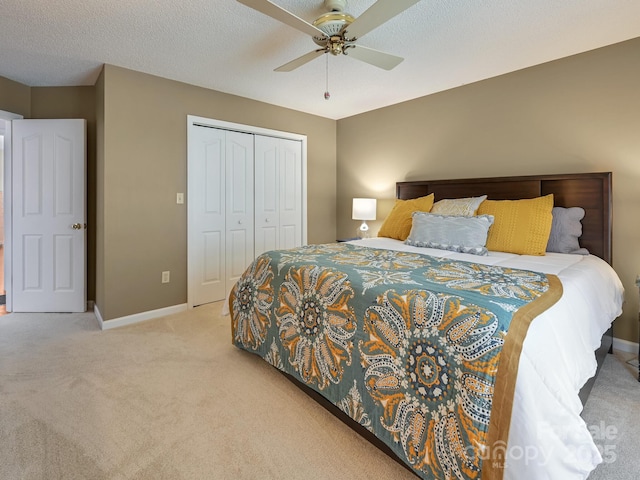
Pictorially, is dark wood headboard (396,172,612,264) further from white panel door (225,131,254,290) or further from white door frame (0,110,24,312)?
white door frame (0,110,24,312)

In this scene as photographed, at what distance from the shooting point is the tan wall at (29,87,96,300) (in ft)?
11.4

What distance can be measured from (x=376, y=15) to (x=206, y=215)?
2.65 metres

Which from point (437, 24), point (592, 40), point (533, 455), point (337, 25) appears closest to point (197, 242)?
point (337, 25)

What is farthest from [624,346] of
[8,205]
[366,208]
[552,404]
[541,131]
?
[8,205]

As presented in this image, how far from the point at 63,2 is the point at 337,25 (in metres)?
1.68

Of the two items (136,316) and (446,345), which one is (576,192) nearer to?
(446,345)

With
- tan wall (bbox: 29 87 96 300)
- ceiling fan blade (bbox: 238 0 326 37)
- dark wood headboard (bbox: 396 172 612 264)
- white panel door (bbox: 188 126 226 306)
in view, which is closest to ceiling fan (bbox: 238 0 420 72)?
ceiling fan blade (bbox: 238 0 326 37)

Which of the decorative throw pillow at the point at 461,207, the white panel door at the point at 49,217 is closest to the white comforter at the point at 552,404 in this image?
the decorative throw pillow at the point at 461,207

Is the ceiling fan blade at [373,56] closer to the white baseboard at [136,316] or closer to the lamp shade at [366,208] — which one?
the lamp shade at [366,208]

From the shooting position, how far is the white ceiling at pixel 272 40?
2.07m

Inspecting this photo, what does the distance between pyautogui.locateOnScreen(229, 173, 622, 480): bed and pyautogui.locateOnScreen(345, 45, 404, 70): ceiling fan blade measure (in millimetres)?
1326

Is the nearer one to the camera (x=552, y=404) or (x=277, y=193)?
(x=552, y=404)

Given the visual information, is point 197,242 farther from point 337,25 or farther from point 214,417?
point 337,25

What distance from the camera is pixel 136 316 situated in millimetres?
3168
